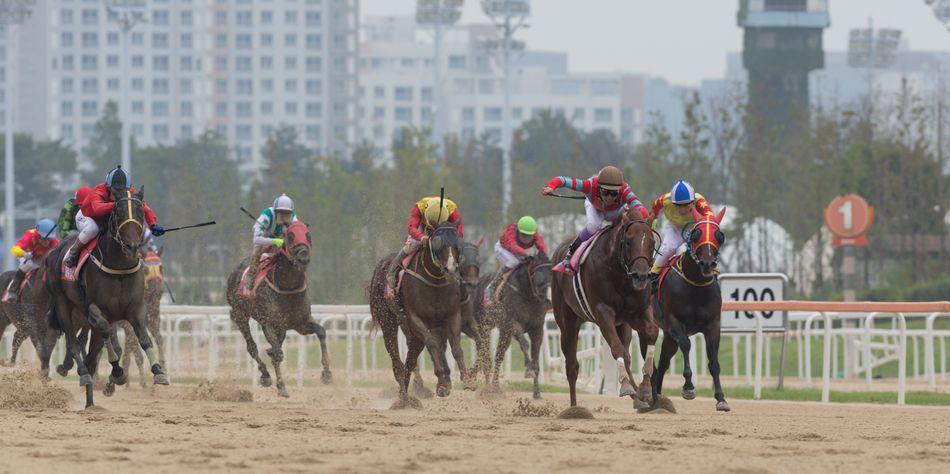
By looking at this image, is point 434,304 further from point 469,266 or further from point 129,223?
point 129,223

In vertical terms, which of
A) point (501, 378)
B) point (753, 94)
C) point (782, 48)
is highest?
point (782, 48)

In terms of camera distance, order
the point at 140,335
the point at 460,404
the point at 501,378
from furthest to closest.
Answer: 1. the point at 501,378
2. the point at 460,404
3. the point at 140,335

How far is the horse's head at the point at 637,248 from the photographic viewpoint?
40.7 feet

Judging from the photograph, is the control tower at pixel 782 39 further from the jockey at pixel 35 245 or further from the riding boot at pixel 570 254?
the riding boot at pixel 570 254

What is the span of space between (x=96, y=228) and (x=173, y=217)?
36028 millimetres

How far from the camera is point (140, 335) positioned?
13.8 meters

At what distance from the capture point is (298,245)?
656 inches

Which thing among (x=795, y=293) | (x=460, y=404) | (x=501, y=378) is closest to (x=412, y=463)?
(x=460, y=404)

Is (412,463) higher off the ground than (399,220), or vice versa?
(399,220)

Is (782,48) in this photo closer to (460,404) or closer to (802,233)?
(802,233)

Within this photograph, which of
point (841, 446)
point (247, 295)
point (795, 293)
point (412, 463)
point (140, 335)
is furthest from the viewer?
point (795, 293)

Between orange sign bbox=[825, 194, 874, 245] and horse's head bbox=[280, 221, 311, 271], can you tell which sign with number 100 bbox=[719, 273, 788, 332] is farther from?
orange sign bbox=[825, 194, 874, 245]

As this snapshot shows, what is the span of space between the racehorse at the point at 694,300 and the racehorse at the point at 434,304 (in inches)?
71.4

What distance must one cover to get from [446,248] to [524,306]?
415 centimetres
